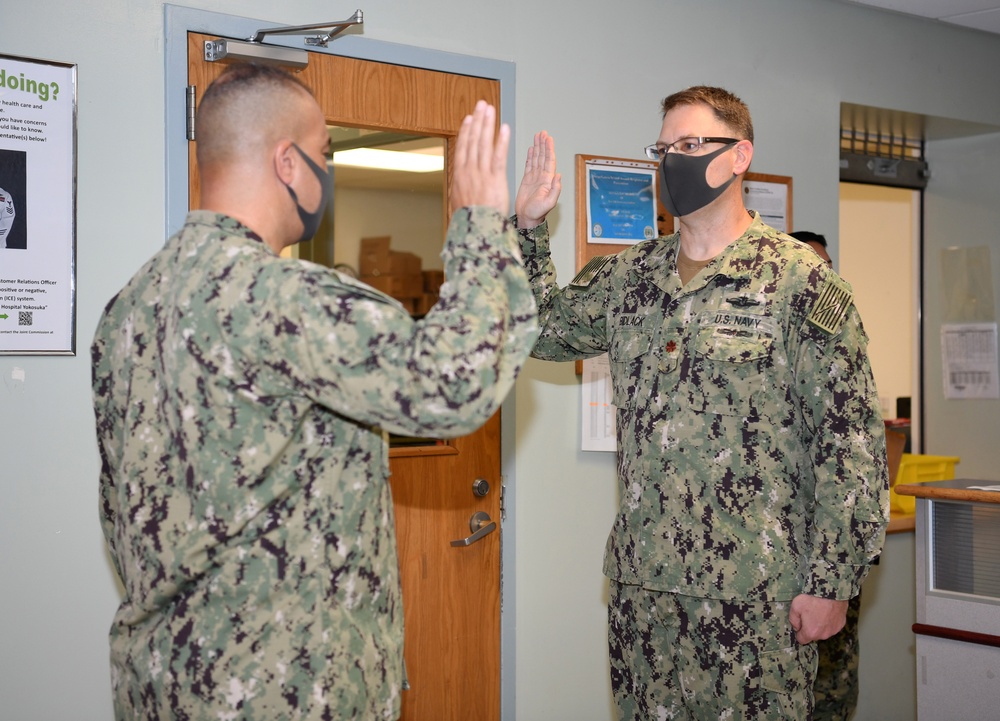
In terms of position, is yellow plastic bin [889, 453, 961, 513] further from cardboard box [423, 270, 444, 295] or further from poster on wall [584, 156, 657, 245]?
cardboard box [423, 270, 444, 295]

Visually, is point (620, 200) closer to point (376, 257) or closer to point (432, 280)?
point (432, 280)

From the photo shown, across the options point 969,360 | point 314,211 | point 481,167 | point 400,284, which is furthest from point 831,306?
point 969,360

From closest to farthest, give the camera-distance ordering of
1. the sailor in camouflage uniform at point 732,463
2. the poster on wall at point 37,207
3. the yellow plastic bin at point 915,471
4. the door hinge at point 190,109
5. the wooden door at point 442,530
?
the sailor in camouflage uniform at point 732,463, the poster on wall at point 37,207, the door hinge at point 190,109, the wooden door at point 442,530, the yellow plastic bin at point 915,471

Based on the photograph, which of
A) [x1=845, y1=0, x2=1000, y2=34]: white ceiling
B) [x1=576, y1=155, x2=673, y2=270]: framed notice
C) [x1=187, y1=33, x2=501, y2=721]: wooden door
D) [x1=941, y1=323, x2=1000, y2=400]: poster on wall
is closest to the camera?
[x1=187, y1=33, x2=501, y2=721]: wooden door

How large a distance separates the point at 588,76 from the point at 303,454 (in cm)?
207

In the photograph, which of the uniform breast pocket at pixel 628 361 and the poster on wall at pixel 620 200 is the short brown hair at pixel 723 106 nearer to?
the uniform breast pocket at pixel 628 361

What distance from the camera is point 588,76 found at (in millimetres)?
3113

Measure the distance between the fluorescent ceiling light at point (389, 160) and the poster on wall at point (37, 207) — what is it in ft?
2.49

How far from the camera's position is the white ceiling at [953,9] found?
3.68 m

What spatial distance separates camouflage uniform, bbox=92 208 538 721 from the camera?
4.23 feet

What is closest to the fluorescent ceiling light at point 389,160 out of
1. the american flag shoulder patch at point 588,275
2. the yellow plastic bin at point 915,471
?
the american flag shoulder patch at point 588,275

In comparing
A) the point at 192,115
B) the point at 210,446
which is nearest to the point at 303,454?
the point at 210,446

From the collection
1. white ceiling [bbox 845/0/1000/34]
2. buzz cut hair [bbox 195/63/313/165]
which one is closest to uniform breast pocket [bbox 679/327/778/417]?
buzz cut hair [bbox 195/63/313/165]

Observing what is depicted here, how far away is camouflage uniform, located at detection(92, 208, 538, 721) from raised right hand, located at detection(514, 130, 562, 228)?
867mm
